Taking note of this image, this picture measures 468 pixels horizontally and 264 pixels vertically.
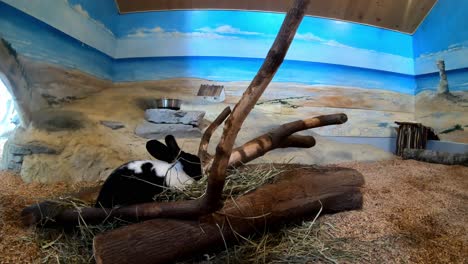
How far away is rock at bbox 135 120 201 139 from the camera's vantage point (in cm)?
247

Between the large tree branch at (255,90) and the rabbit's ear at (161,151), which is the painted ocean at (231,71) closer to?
the rabbit's ear at (161,151)

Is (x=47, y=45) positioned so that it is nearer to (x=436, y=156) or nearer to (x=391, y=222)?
(x=391, y=222)

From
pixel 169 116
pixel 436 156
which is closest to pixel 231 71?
pixel 169 116

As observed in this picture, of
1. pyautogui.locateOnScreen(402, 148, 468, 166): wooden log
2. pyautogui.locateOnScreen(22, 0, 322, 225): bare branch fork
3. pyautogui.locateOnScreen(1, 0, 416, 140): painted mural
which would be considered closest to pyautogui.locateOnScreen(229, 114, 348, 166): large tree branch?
pyautogui.locateOnScreen(22, 0, 322, 225): bare branch fork

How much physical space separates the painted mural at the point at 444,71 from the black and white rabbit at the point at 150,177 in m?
3.03

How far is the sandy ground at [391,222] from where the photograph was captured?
1.11 meters

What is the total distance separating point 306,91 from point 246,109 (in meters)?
2.26

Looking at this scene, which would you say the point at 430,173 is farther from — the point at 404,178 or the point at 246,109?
the point at 246,109

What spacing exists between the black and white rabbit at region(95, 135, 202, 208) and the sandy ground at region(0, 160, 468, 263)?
1.21 feet

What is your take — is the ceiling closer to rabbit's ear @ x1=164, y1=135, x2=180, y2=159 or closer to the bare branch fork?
rabbit's ear @ x1=164, y1=135, x2=180, y2=159

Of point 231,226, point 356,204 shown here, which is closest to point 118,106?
point 231,226

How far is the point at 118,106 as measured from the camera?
2.56 meters

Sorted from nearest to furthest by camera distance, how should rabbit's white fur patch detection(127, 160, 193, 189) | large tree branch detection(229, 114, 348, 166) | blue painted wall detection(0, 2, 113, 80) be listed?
1. rabbit's white fur patch detection(127, 160, 193, 189)
2. large tree branch detection(229, 114, 348, 166)
3. blue painted wall detection(0, 2, 113, 80)

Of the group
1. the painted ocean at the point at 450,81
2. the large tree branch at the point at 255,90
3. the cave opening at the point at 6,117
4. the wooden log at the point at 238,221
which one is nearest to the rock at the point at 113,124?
the cave opening at the point at 6,117
